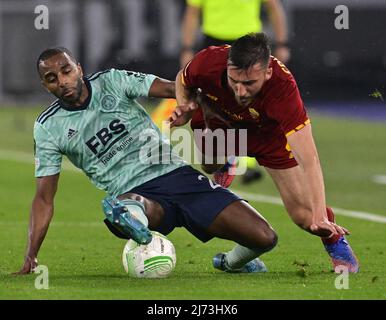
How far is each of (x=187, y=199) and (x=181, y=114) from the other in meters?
0.65

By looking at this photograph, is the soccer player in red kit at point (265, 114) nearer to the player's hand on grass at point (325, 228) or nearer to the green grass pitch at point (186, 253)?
the player's hand on grass at point (325, 228)

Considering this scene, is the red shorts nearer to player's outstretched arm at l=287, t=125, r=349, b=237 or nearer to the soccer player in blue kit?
the soccer player in blue kit

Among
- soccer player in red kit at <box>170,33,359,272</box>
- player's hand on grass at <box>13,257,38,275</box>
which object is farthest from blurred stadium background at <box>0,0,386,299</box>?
soccer player in red kit at <box>170,33,359,272</box>

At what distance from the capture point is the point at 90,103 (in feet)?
26.7

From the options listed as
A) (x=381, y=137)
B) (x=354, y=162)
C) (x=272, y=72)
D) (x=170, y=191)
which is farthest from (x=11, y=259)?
(x=381, y=137)

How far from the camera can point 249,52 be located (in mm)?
7484

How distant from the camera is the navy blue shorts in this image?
26.5ft

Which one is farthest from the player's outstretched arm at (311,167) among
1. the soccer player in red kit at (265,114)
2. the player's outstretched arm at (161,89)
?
the player's outstretched arm at (161,89)

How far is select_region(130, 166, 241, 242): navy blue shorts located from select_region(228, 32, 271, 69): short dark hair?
40.8 inches

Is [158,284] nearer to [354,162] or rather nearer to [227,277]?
[227,277]

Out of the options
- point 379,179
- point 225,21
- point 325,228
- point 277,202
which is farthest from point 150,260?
point 379,179

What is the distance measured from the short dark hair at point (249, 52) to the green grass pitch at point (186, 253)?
1.33 meters

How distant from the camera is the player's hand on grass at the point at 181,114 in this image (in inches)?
303
